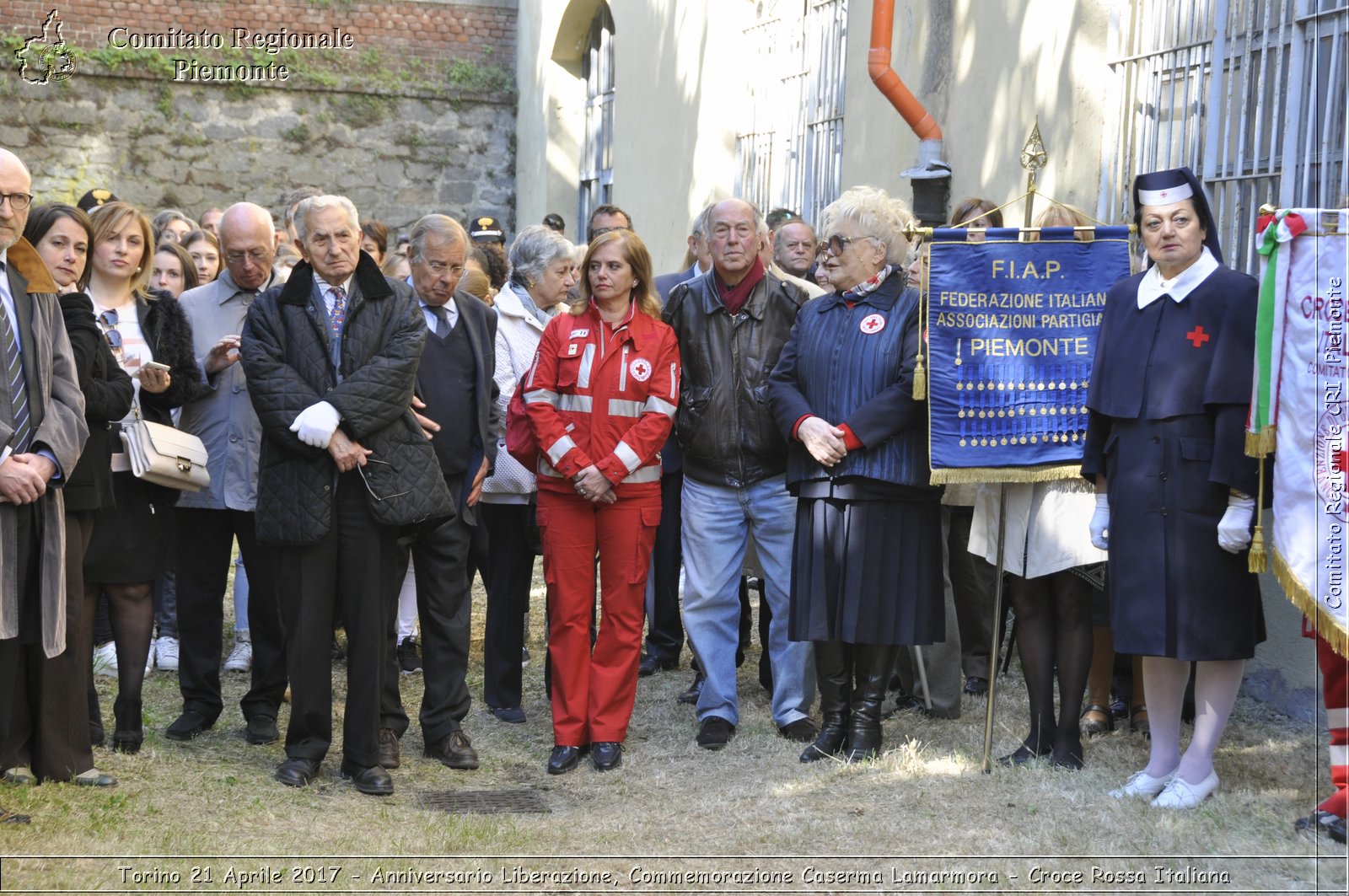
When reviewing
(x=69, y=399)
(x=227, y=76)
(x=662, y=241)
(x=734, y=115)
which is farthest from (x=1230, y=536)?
(x=227, y=76)

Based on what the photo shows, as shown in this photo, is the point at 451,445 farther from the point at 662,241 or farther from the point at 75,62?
the point at 75,62

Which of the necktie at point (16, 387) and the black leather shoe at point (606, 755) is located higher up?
the necktie at point (16, 387)

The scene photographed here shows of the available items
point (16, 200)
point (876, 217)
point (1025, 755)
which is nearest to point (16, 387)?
point (16, 200)

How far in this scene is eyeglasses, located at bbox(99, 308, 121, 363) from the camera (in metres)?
5.45

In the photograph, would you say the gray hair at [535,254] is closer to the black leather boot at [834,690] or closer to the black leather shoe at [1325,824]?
the black leather boot at [834,690]

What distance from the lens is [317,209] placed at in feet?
16.5

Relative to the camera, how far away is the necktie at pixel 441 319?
5.82m

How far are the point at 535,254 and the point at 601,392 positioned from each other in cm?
113

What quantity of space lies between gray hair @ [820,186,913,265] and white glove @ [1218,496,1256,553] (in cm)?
161

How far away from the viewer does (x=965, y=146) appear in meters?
8.34

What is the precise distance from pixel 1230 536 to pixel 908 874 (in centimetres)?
144

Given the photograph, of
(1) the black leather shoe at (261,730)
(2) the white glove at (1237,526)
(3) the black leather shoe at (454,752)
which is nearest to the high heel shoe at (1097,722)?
(2) the white glove at (1237,526)

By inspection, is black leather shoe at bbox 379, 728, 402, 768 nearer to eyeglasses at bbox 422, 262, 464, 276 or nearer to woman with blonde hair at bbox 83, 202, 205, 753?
woman with blonde hair at bbox 83, 202, 205, 753

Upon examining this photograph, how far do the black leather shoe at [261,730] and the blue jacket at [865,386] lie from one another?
7.49 ft
